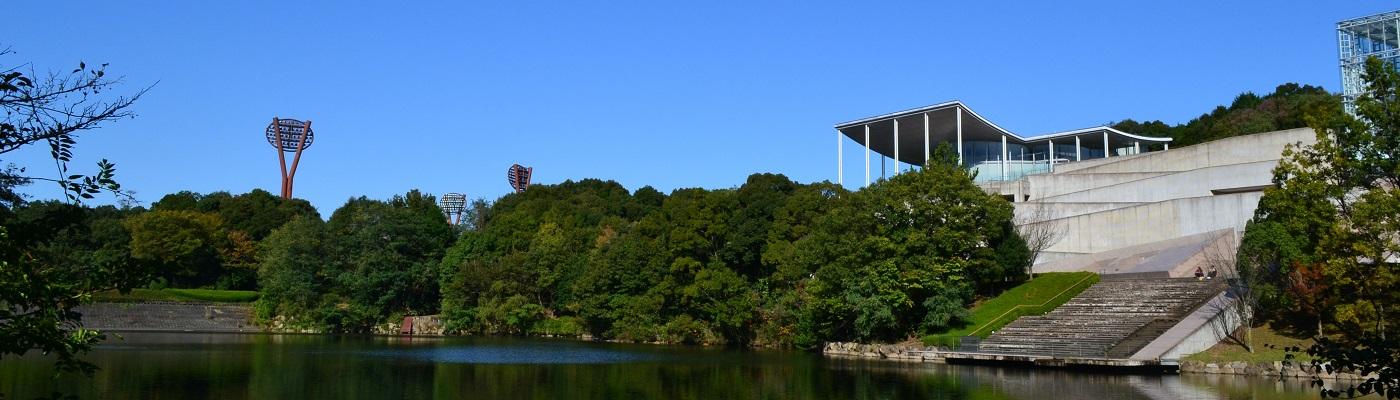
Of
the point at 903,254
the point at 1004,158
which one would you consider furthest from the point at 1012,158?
the point at 903,254

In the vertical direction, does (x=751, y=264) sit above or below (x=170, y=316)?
above

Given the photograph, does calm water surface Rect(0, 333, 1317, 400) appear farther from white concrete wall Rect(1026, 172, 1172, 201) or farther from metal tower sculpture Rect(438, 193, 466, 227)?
→ metal tower sculpture Rect(438, 193, 466, 227)

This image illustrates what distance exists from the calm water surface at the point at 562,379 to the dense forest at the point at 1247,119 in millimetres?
35872

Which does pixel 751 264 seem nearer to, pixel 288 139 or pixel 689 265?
pixel 689 265

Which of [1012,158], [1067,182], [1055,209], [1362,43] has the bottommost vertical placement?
[1055,209]

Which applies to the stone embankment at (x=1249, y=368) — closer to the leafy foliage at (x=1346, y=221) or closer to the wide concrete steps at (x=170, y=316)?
the leafy foliage at (x=1346, y=221)

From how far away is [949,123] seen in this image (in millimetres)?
56344

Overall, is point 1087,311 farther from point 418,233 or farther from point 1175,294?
point 418,233

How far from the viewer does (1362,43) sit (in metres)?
62.5

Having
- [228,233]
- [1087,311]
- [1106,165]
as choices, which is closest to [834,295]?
[1087,311]

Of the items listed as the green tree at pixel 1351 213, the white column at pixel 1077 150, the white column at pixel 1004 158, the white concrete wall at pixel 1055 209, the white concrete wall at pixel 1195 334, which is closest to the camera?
the green tree at pixel 1351 213

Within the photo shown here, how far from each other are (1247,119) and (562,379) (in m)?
56.8

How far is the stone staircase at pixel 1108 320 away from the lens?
106ft

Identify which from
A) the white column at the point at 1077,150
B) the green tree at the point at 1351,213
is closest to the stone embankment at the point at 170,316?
the white column at the point at 1077,150
